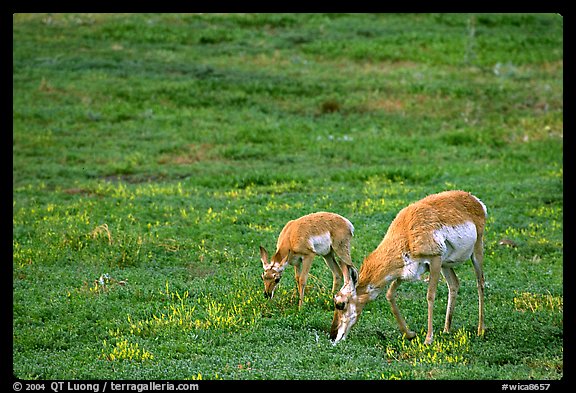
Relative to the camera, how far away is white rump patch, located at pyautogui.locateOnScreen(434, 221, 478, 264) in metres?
11.4

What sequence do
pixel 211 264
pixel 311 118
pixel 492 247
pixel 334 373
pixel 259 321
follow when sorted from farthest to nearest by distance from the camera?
1. pixel 311 118
2. pixel 492 247
3. pixel 211 264
4. pixel 259 321
5. pixel 334 373

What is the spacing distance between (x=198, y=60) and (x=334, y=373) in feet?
95.4

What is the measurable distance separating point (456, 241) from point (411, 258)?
2.70 ft

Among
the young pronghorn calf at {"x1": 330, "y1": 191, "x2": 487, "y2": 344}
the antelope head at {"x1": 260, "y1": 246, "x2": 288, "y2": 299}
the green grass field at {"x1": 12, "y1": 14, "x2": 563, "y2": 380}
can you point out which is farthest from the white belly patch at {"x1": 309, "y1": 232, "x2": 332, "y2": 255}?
the young pronghorn calf at {"x1": 330, "y1": 191, "x2": 487, "y2": 344}

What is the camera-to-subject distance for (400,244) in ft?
37.7

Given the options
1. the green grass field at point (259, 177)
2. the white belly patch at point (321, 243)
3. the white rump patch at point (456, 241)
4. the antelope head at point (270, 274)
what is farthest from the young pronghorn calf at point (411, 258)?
the antelope head at point (270, 274)

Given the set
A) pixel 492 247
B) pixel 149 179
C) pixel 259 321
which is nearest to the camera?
pixel 259 321

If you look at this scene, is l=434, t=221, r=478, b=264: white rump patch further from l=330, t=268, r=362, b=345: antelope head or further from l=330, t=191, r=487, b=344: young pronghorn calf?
l=330, t=268, r=362, b=345: antelope head

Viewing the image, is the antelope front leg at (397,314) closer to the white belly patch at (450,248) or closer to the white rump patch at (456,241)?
the white belly patch at (450,248)

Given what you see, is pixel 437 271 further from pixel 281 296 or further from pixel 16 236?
pixel 16 236

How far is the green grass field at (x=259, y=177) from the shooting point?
37.5 feet

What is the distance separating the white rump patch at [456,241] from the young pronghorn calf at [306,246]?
2260mm

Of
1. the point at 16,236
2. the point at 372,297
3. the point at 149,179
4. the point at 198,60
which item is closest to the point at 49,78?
the point at 198,60

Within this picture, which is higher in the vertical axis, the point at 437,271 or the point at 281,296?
the point at 437,271
